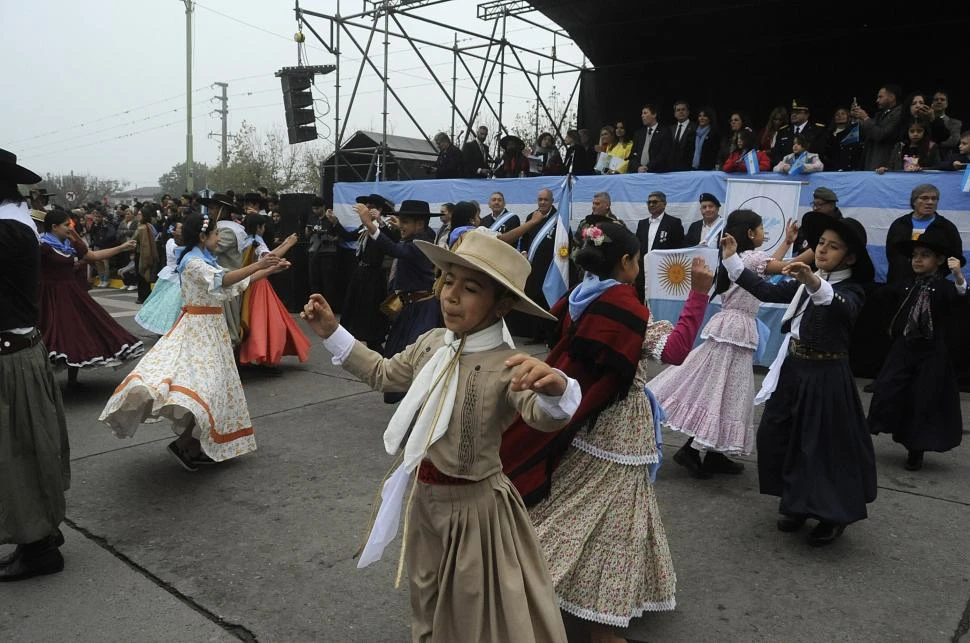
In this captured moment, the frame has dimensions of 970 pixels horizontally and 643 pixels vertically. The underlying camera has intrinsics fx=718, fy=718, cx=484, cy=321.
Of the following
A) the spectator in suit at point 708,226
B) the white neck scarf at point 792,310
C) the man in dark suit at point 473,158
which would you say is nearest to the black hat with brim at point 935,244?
the white neck scarf at point 792,310

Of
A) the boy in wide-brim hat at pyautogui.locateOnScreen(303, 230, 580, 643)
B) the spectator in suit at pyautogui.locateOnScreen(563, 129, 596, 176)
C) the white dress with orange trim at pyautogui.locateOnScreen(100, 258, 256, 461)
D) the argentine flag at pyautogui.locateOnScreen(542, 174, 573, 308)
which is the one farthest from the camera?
the spectator in suit at pyautogui.locateOnScreen(563, 129, 596, 176)

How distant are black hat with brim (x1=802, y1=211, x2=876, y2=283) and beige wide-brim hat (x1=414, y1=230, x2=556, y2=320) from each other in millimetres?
2112

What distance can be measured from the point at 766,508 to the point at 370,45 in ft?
36.4

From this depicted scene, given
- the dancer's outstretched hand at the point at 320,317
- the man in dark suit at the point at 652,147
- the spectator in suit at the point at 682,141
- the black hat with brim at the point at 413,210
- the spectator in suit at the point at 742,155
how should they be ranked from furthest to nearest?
the spectator in suit at the point at 682,141 → the man in dark suit at the point at 652,147 → the spectator in suit at the point at 742,155 → the black hat with brim at the point at 413,210 → the dancer's outstretched hand at the point at 320,317

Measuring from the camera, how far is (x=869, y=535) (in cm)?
397

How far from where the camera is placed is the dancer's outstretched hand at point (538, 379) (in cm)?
191

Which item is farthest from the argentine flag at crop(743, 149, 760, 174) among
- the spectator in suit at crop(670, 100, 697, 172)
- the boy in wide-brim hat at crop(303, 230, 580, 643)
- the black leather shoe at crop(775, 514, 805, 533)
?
the boy in wide-brim hat at crop(303, 230, 580, 643)

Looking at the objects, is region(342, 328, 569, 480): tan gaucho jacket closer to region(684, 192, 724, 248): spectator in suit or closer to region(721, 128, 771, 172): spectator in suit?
region(684, 192, 724, 248): spectator in suit

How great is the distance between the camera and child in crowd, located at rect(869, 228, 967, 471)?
4922 mm

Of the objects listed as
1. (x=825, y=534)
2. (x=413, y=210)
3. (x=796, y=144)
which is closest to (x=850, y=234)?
(x=825, y=534)

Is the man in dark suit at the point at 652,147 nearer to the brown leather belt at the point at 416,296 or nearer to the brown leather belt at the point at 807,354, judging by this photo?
the brown leather belt at the point at 416,296

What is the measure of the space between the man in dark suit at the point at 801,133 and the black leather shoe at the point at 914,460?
14.6ft

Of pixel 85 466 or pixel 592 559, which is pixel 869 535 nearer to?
pixel 592 559

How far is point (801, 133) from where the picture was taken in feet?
28.1
